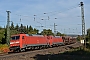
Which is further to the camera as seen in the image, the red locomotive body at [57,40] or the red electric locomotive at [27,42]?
the red locomotive body at [57,40]

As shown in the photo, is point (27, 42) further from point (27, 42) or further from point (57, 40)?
point (57, 40)

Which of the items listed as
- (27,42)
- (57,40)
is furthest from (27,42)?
(57,40)

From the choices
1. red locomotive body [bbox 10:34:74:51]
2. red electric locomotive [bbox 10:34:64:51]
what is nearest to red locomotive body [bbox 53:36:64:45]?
red locomotive body [bbox 10:34:74:51]

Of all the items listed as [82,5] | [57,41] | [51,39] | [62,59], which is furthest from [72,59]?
[57,41]

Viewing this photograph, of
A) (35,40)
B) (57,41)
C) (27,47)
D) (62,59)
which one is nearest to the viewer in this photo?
(62,59)

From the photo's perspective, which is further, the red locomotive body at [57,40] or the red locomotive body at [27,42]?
the red locomotive body at [57,40]

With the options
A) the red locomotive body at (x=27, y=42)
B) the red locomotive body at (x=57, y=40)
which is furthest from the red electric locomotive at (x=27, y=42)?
the red locomotive body at (x=57, y=40)

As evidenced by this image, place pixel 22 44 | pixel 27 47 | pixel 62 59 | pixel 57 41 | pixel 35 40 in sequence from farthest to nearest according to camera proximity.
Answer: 1. pixel 57 41
2. pixel 35 40
3. pixel 27 47
4. pixel 22 44
5. pixel 62 59

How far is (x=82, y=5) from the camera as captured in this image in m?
39.3

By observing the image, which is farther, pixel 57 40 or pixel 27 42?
pixel 57 40

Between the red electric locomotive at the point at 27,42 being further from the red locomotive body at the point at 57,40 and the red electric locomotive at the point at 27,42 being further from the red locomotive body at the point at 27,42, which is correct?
the red locomotive body at the point at 57,40

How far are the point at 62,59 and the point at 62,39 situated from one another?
5067 cm

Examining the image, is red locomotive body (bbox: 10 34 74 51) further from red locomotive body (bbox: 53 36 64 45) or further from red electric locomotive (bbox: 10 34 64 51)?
red locomotive body (bbox: 53 36 64 45)

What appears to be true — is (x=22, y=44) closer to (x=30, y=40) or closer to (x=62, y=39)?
(x=30, y=40)
